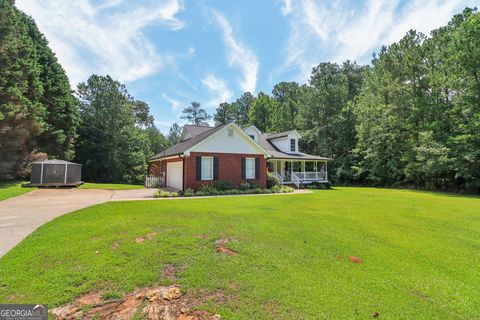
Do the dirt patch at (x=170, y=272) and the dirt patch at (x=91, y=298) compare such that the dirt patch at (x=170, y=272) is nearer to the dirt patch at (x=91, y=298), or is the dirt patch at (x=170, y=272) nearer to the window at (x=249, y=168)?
the dirt patch at (x=91, y=298)

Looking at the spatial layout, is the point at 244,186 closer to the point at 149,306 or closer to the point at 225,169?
the point at 225,169

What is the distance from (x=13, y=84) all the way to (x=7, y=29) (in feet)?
14.1

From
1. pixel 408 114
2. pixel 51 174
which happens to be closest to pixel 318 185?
pixel 408 114

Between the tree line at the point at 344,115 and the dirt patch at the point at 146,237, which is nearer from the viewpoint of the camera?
the dirt patch at the point at 146,237

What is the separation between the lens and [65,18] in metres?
11.9

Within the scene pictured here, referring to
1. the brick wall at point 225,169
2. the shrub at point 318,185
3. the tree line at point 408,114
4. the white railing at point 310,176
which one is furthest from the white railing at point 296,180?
the tree line at point 408,114

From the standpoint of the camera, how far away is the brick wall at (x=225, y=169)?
56.2ft

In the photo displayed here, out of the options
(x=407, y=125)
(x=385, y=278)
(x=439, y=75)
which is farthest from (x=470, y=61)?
(x=385, y=278)

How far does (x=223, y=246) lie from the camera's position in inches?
225

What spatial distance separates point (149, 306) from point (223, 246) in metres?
2.39

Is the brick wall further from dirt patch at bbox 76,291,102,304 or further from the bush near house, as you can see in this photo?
dirt patch at bbox 76,291,102,304

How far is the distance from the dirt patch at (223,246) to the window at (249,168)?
42.6 ft

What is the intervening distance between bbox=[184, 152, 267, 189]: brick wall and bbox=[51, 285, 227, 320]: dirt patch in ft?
43.9

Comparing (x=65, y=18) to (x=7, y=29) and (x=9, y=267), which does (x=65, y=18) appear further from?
(x=7, y=29)
